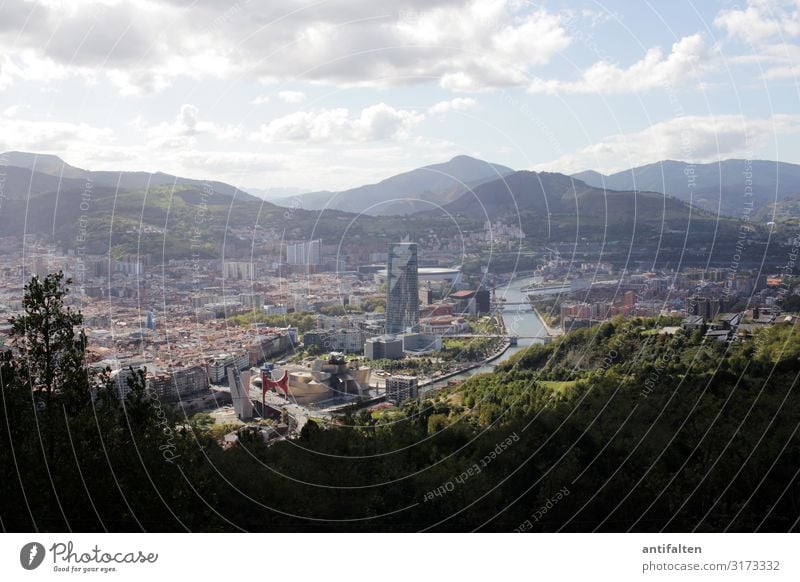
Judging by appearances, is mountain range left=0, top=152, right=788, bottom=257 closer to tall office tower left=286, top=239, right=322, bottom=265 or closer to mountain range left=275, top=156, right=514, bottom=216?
mountain range left=275, top=156, right=514, bottom=216

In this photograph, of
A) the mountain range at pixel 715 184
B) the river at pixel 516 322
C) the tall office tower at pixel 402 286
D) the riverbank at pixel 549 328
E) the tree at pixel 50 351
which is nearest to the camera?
the tree at pixel 50 351

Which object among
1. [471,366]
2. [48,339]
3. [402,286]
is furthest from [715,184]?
[48,339]

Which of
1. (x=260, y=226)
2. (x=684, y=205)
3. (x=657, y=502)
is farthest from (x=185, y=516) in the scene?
(x=684, y=205)

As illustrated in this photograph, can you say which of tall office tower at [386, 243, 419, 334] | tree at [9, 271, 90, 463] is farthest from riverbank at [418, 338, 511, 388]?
tree at [9, 271, 90, 463]

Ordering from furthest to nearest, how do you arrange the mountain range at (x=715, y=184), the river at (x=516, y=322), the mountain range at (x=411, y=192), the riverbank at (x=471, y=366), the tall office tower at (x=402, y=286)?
1. the tall office tower at (x=402, y=286)
2. the mountain range at (x=715, y=184)
3. the mountain range at (x=411, y=192)
4. the river at (x=516, y=322)
5. the riverbank at (x=471, y=366)

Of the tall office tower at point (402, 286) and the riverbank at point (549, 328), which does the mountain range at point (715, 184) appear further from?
the tall office tower at point (402, 286)

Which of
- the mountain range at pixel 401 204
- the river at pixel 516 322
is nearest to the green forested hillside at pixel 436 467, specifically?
the river at pixel 516 322

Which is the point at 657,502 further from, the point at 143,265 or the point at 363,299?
the point at 363,299
